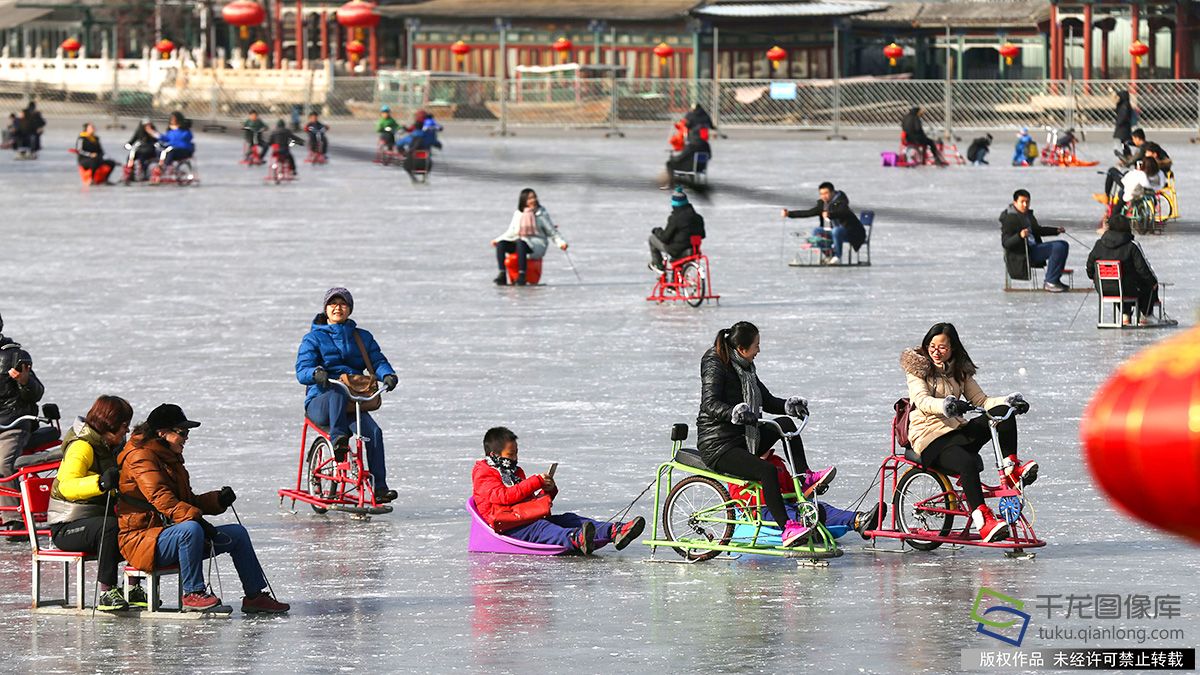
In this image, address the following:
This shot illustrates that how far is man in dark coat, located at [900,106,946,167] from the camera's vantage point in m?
43.2

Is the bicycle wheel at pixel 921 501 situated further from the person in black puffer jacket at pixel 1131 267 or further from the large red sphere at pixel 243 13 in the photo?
the large red sphere at pixel 243 13

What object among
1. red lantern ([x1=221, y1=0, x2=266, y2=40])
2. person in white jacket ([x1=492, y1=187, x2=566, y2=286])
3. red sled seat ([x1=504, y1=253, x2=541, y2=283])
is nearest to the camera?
person in white jacket ([x1=492, y1=187, x2=566, y2=286])

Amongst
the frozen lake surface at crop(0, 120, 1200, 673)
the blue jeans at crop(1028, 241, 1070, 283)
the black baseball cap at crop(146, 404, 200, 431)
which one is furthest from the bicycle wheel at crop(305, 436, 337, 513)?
the blue jeans at crop(1028, 241, 1070, 283)

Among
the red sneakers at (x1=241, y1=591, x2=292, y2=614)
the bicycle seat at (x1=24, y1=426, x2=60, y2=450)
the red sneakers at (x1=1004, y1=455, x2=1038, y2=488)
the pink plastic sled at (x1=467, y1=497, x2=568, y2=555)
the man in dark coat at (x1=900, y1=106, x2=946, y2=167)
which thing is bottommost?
the red sneakers at (x1=241, y1=591, x2=292, y2=614)

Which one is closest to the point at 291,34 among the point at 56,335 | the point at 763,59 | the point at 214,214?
the point at 763,59

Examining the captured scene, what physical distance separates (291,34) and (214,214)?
3960 cm

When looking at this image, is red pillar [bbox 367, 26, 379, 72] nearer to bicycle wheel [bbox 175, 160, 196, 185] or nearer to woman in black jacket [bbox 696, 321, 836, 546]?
bicycle wheel [bbox 175, 160, 196, 185]

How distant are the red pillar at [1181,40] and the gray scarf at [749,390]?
4433 centimetres

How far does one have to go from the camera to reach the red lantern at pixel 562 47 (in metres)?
62.8

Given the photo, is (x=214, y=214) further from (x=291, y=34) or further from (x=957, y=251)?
(x=291, y=34)

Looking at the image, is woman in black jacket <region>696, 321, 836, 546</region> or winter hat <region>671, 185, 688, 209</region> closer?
woman in black jacket <region>696, 321, 836, 546</region>

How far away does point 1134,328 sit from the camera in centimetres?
2120

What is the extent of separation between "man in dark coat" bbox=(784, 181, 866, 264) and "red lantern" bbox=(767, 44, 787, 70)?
29.9 metres

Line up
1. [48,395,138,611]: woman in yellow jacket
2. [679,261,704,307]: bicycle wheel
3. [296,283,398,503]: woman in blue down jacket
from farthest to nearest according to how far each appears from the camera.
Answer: [679,261,704,307]: bicycle wheel → [296,283,398,503]: woman in blue down jacket → [48,395,138,611]: woman in yellow jacket
